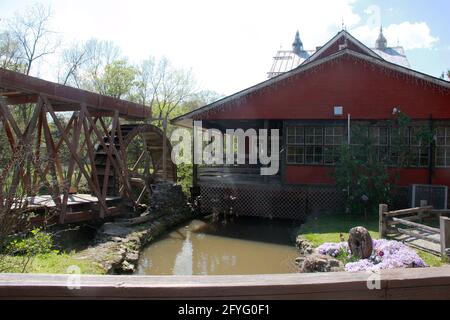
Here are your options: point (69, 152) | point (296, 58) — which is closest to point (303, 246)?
point (69, 152)

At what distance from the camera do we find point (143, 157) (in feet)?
55.4

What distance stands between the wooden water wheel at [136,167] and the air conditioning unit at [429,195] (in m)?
9.15

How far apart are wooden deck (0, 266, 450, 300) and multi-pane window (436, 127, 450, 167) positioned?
13.2 meters

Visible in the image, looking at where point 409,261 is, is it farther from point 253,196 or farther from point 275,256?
point 253,196

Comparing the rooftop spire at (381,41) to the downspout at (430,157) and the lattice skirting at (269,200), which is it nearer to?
the downspout at (430,157)

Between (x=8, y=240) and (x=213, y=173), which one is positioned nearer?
(x=8, y=240)

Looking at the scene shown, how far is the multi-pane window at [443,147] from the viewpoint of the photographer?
1297 cm

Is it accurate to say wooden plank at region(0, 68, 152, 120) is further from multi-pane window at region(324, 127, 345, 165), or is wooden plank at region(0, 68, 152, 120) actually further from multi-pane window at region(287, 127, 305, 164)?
multi-pane window at region(324, 127, 345, 165)

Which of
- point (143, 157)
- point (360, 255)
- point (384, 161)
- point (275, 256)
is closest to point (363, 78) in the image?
point (384, 161)

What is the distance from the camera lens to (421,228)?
786 cm

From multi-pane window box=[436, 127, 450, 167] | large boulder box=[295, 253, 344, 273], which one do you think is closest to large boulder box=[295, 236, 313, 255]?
large boulder box=[295, 253, 344, 273]

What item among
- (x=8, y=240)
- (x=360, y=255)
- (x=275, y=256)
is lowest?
(x=275, y=256)

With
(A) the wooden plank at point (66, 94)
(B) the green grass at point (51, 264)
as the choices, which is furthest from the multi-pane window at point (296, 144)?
(B) the green grass at point (51, 264)
